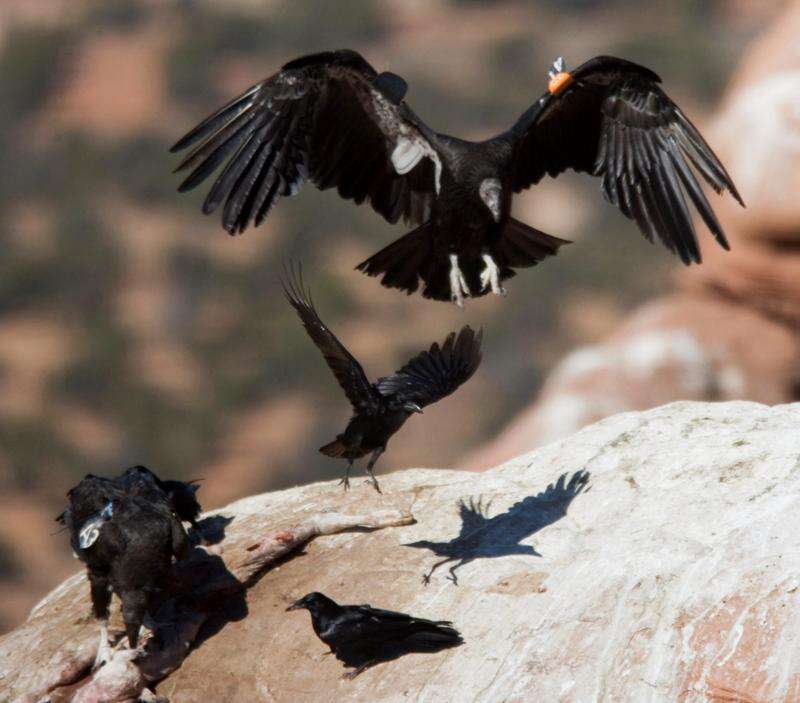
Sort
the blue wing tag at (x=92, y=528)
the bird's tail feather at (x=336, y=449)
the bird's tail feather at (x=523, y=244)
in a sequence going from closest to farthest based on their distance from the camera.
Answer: the blue wing tag at (x=92, y=528) < the bird's tail feather at (x=336, y=449) < the bird's tail feather at (x=523, y=244)

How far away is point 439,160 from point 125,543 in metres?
2.92

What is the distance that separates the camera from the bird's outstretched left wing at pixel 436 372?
9.42 metres

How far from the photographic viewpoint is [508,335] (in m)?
31.7

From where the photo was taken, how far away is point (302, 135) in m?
9.98

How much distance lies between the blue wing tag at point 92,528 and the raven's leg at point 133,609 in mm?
333

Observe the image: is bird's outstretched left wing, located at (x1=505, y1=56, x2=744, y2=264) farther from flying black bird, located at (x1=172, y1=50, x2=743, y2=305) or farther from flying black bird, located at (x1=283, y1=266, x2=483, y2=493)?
flying black bird, located at (x1=283, y1=266, x2=483, y2=493)

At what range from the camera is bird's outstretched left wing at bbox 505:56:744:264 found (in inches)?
393

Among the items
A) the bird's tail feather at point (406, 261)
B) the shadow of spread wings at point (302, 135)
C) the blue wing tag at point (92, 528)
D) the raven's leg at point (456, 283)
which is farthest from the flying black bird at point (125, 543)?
the raven's leg at point (456, 283)

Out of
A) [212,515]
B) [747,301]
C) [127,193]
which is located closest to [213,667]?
[212,515]

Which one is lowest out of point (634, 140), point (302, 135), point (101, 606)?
point (101, 606)

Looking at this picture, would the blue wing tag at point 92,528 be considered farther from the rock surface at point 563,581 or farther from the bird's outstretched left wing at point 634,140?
the bird's outstretched left wing at point 634,140

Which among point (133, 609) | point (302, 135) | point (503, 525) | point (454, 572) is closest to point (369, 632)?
point (454, 572)

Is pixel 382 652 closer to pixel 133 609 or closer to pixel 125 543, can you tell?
pixel 133 609

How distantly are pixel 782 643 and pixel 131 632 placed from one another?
11.2 ft
